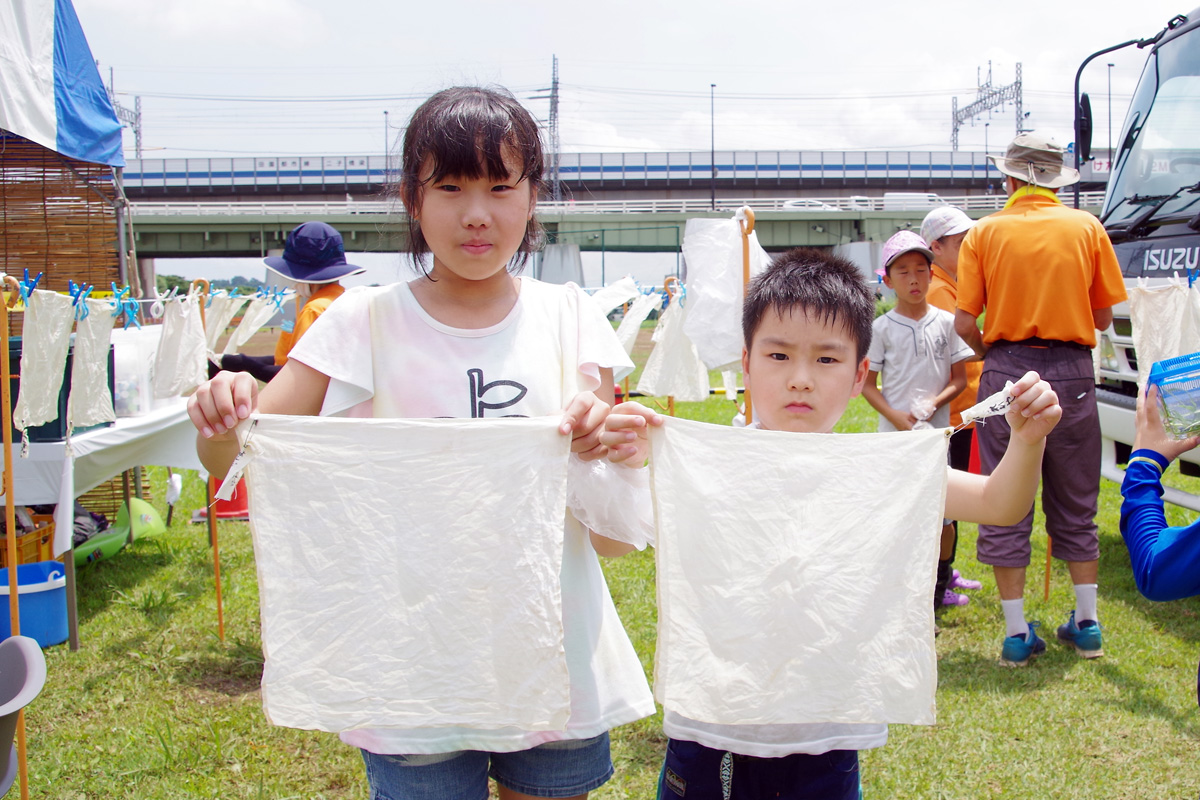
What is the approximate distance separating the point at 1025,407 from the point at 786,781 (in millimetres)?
749

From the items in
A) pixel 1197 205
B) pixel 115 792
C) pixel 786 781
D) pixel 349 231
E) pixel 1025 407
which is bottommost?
pixel 115 792

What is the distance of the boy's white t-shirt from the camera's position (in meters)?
3.83

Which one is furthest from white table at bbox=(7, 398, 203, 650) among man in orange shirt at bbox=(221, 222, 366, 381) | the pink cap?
the pink cap

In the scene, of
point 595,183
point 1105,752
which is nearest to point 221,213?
point 595,183

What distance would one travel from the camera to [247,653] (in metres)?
3.86

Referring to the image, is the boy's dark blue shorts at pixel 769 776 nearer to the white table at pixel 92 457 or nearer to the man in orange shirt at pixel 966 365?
the man in orange shirt at pixel 966 365

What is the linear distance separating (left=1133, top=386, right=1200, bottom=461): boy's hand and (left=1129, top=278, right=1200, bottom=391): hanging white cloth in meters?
1.77

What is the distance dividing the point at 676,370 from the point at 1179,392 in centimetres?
470

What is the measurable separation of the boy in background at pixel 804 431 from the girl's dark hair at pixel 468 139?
0.44 meters

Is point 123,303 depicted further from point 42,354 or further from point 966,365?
point 966,365

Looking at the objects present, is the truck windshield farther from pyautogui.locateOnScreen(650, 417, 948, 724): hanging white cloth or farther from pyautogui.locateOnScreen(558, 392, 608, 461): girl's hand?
Result: pyautogui.locateOnScreen(558, 392, 608, 461): girl's hand

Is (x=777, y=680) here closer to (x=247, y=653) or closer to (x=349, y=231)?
(x=247, y=653)

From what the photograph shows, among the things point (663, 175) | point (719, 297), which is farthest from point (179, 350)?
point (663, 175)

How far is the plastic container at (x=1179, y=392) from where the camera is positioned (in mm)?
1513
